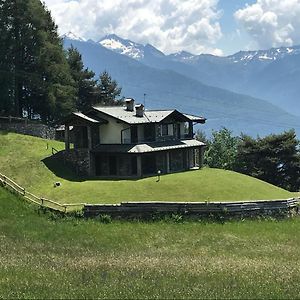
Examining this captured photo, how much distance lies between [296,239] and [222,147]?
2147 inches

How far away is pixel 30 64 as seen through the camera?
253 feet

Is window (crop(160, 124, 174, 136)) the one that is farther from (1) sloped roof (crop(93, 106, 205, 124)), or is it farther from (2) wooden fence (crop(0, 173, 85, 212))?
(2) wooden fence (crop(0, 173, 85, 212))

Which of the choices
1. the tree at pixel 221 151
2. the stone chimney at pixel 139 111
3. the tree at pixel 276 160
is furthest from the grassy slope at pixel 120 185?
the tree at pixel 221 151

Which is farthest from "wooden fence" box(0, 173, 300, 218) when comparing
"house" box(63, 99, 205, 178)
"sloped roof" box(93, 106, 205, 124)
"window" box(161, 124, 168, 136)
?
"window" box(161, 124, 168, 136)

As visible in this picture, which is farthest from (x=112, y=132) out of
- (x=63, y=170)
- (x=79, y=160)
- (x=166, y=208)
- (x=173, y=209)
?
(x=173, y=209)

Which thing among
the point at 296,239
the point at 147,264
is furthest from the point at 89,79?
the point at 147,264

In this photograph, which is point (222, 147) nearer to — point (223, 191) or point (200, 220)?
point (223, 191)

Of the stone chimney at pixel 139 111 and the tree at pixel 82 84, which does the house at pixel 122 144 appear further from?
the tree at pixel 82 84

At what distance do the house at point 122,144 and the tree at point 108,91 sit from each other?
1343 inches

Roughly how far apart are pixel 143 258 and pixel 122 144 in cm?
2761

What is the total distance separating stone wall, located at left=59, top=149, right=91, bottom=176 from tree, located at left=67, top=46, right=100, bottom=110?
33157 mm

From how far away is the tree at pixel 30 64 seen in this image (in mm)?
73125

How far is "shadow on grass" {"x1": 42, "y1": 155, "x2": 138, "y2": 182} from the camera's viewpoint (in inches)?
2139

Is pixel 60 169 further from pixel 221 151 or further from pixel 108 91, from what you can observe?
pixel 108 91
